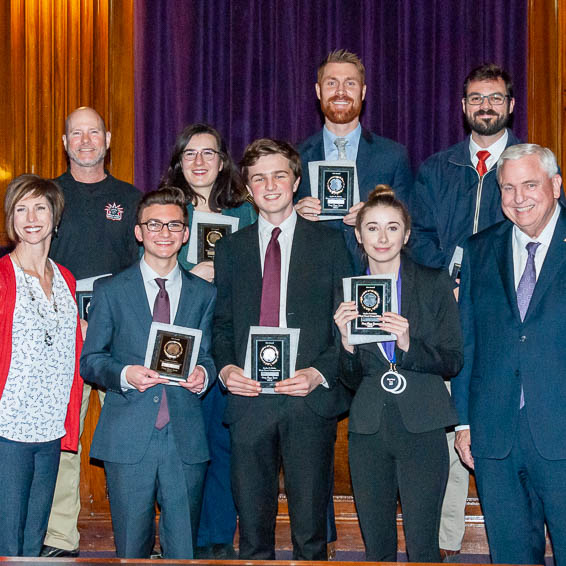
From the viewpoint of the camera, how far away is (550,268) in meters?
3.42

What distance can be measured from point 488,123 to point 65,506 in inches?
→ 119

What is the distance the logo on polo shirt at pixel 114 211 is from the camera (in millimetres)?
4641

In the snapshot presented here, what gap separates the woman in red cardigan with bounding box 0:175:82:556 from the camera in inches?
147

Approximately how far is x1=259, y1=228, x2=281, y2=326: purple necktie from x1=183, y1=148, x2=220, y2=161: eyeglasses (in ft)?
2.71

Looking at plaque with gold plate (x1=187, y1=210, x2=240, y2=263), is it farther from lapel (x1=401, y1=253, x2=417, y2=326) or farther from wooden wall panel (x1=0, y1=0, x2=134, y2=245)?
wooden wall panel (x1=0, y1=0, x2=134, y2=245)

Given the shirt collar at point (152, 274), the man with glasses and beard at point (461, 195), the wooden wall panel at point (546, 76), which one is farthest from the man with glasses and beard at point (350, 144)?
the wooden wall panel at point (546, 76)

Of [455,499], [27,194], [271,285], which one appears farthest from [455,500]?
[27,194]

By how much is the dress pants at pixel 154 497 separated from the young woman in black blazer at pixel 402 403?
0.75 m

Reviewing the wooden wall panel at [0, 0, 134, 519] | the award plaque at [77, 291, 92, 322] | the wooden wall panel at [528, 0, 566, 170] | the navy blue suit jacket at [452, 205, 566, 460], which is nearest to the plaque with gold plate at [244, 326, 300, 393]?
the navy blue suit jacket at [452, 205, 566, 460]

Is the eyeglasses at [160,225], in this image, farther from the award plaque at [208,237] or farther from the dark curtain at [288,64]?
the dark curtain at [288,64]

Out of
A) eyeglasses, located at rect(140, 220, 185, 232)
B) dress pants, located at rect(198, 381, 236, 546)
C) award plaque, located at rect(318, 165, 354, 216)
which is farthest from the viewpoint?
dress pants, located at rect(198, 381, 236, 546)

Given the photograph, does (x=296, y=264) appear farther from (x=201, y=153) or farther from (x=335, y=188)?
(x=201, y=153)

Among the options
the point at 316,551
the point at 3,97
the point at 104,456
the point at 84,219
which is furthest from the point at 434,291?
the point at 3,97

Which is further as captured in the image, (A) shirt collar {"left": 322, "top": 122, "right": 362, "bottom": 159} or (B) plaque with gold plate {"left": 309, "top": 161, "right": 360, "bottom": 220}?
(A) shirt collar {"left": 322, "top": 122, "right": 362, "bottom": 159}
